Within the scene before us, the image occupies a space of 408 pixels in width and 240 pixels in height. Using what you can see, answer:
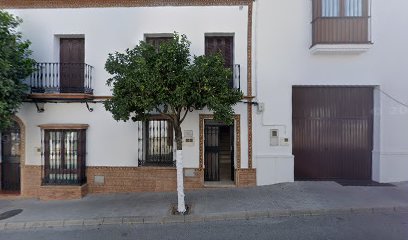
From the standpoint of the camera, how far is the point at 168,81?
624cm

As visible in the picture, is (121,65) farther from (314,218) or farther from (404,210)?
(404,210)

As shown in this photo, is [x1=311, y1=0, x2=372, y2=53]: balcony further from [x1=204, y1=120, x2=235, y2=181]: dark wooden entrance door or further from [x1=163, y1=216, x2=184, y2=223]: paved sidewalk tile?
[x1=163, y1=216, x2=184, y2=223]: paved sidewalk tile

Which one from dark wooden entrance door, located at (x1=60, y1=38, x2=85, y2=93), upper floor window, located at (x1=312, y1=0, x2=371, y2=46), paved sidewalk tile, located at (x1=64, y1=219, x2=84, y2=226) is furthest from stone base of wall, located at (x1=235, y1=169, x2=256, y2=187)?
dark wooden entrance door, located at (x1=60, y1=38, x2=85, y2=93)

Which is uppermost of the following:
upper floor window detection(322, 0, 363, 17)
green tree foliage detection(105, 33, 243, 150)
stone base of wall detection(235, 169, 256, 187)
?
upper floor window detection(322, 0, 363, 17)

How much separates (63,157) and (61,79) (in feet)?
7.95

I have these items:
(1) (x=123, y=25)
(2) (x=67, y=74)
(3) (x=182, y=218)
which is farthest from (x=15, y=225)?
(1) (x=123, y=25)

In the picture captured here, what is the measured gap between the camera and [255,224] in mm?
6090

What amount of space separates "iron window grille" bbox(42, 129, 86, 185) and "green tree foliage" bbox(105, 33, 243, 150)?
8.20 ft

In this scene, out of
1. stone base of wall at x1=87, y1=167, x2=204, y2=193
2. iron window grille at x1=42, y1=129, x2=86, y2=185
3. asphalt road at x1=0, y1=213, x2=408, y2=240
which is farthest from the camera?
stone base of wall at x1=87, y1=167, x2=204, y2=193

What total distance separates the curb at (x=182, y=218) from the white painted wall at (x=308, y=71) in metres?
2.23

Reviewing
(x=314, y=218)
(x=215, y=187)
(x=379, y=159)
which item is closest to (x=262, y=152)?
(x=215, y=187)

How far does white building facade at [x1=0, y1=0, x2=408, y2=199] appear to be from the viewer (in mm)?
8664

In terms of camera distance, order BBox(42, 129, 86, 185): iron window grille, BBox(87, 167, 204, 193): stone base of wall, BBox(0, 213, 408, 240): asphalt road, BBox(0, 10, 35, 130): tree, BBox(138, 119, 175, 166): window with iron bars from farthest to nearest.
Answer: BBox(138, 119, 175, 166): window with iron bars, BBox(87, 167, 204, 193): stone base of wall, BBox(42, 129, 86, 185): iron window grille, BBox(0, 10, 35, 130): tree, BBox(0, 213, 408, 240): asphalt road

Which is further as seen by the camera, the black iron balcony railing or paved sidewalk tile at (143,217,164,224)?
the black iron balcony railing
